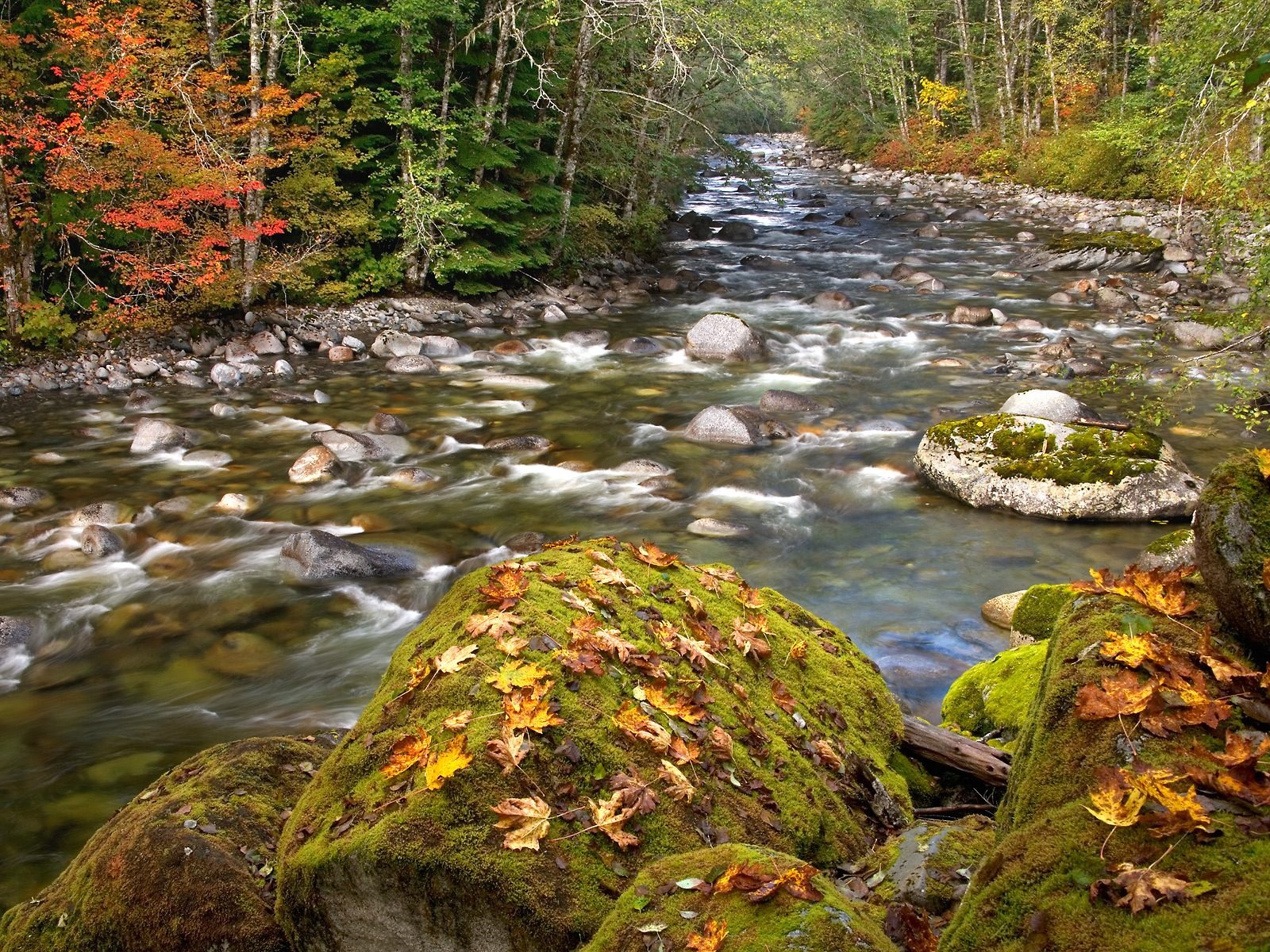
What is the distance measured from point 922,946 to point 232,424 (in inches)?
462

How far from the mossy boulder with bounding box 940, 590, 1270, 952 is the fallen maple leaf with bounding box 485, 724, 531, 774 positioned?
130 centimetres

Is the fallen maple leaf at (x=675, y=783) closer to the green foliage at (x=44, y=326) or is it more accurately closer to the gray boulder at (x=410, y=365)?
the gray boulder at (x=410, y=365)

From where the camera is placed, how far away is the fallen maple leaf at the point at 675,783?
290 centimetres

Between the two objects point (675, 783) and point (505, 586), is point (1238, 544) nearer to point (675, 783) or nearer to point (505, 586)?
point (675, 783)

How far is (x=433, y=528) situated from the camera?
935 cm

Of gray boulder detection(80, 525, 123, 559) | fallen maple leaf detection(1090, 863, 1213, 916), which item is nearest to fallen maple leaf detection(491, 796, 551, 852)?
fallen maple leaf detection(1090, 863, 1213, 916)

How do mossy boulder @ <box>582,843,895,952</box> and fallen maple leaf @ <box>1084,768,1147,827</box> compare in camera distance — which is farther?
mossy boulder @ <box>582,843,895,952</box>

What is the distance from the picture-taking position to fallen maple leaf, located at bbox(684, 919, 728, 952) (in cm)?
212

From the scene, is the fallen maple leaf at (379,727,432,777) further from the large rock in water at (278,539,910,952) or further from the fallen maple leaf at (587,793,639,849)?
the fallen maple leaf at (587,793,639,849)

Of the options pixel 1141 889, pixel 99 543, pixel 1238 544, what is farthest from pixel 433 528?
pixel 1141 889

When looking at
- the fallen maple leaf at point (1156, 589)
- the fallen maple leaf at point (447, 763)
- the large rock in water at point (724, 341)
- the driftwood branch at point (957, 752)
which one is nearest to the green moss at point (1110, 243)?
the large rock in water at point (724, 341)

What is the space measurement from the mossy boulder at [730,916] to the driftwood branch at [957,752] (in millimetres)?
1776

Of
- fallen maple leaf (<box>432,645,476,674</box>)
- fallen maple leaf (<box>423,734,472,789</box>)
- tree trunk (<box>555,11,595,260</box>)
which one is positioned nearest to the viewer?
fallen maple leaf (<box>423,734,472,789</box>)

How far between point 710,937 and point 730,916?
0.08 m
